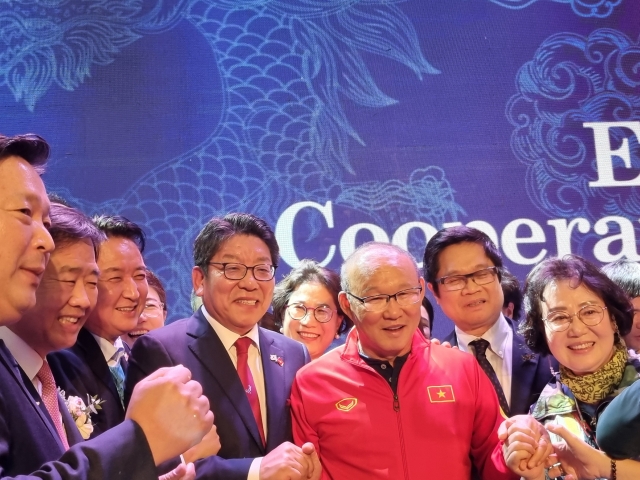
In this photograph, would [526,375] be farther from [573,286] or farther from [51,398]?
[51,398]

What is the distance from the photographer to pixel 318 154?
4.52 m

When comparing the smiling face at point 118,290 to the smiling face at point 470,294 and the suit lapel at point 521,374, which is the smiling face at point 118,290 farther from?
the suit lapel at point 521,374

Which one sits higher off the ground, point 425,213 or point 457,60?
point 457,60

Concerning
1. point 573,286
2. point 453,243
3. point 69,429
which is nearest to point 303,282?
point 453,243

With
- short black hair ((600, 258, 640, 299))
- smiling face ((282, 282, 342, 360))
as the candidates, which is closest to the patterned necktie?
smiling face ((282, 282, 342, 360))

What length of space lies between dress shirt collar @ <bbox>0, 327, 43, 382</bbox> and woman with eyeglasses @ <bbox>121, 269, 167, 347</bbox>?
1356mm

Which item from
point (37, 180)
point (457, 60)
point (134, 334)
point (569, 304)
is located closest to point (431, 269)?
point (569, 304)

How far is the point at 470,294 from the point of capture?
3.24 metres

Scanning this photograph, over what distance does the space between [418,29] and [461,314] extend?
2.19 metres

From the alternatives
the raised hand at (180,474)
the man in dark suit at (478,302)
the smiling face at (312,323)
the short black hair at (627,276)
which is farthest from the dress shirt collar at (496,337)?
the raised hand at (180,474)

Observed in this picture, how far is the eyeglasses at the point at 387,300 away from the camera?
2621 millimetres

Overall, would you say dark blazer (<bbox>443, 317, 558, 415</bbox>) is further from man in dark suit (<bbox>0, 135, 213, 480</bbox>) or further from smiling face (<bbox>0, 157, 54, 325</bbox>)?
smiling face (<bbox>0, 157, 54, 325</bbox>)

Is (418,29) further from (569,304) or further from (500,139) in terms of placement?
(569,304)

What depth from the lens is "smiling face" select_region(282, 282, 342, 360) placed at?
3.47 m
